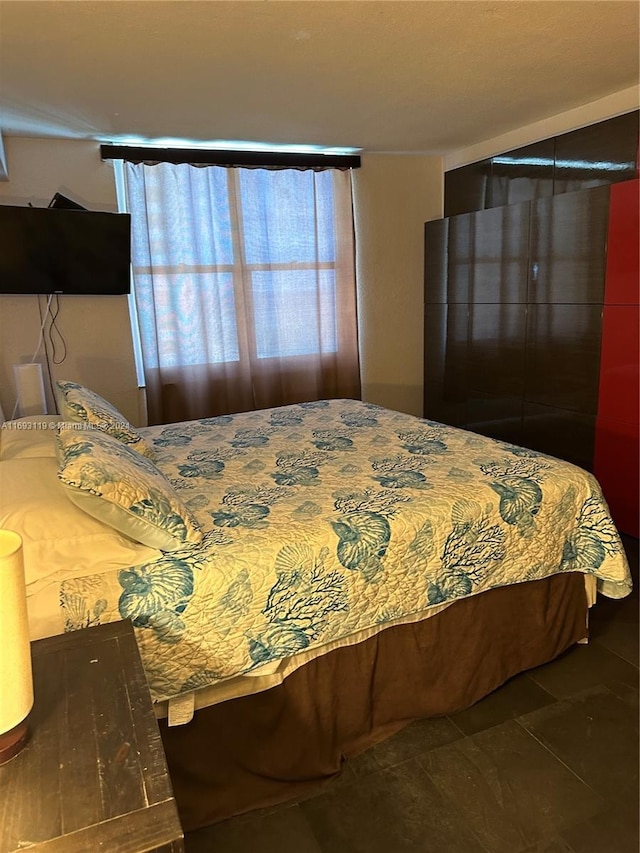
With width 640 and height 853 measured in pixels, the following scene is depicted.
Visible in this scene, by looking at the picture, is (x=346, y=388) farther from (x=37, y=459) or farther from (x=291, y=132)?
(x=37, y=459)

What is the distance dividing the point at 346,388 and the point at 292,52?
2541mm

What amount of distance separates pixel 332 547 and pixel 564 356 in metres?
2.34

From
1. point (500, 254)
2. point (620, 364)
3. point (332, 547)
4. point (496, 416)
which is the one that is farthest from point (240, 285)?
point (332, 547)

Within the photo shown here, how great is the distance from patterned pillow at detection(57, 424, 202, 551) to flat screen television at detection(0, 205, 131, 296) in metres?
2.01

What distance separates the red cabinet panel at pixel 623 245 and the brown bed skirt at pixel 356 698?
162 centimetres

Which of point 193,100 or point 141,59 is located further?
point 193,100

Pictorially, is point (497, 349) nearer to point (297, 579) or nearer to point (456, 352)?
point (456, 352)

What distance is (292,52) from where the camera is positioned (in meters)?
2.49

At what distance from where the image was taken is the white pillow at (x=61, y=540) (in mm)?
1622

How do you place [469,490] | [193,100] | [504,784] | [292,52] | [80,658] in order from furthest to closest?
[193,100]
[292,52]
[469,490]
[504,784]
[80,658]

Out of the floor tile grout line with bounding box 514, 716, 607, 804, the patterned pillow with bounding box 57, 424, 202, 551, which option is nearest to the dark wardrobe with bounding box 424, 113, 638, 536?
the floor tile grout line with bounding box 514, 716, 607, 804

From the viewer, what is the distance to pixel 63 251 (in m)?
3.51

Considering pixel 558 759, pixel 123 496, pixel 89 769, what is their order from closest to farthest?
pixel 89 769 → pixel 123 496 → pixel 558 759

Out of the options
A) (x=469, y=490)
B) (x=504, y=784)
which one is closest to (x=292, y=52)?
(x=469, y=490)
